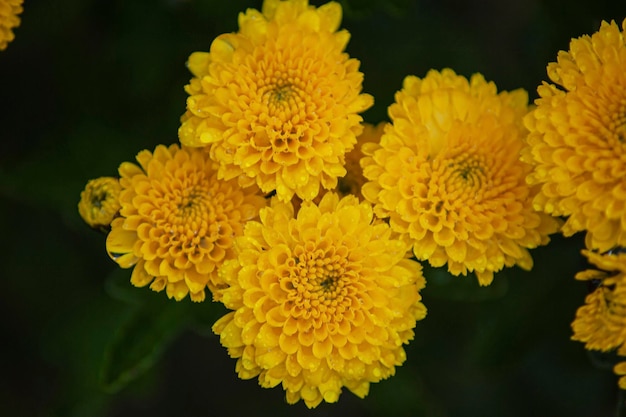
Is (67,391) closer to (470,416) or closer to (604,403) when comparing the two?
(470,416)

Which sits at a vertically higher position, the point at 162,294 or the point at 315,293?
the point at 315,293

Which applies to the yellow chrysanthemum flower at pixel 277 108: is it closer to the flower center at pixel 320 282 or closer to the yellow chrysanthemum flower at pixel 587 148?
the flower center at pixel 320 282

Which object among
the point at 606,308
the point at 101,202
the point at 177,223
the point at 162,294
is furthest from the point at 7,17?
the point at 606,308

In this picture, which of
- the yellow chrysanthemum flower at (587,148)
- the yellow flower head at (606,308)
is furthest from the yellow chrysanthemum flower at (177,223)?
the yellow flower head at (606,308)

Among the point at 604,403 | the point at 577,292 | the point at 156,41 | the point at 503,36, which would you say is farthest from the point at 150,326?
the point at 503,36

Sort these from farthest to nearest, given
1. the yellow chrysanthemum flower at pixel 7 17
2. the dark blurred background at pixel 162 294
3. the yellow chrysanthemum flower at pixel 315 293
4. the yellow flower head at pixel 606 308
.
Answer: the dark blurred background at pixel 162 294 → the yellow chrysanthemum flower at pixel 7 17 → the yellow chrysanthemum flower at pixel 315 293 → the yellow flower head at pixel 606 308

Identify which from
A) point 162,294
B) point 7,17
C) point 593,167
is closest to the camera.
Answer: point 593,167

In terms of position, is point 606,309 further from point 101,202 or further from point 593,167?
point 101,202
